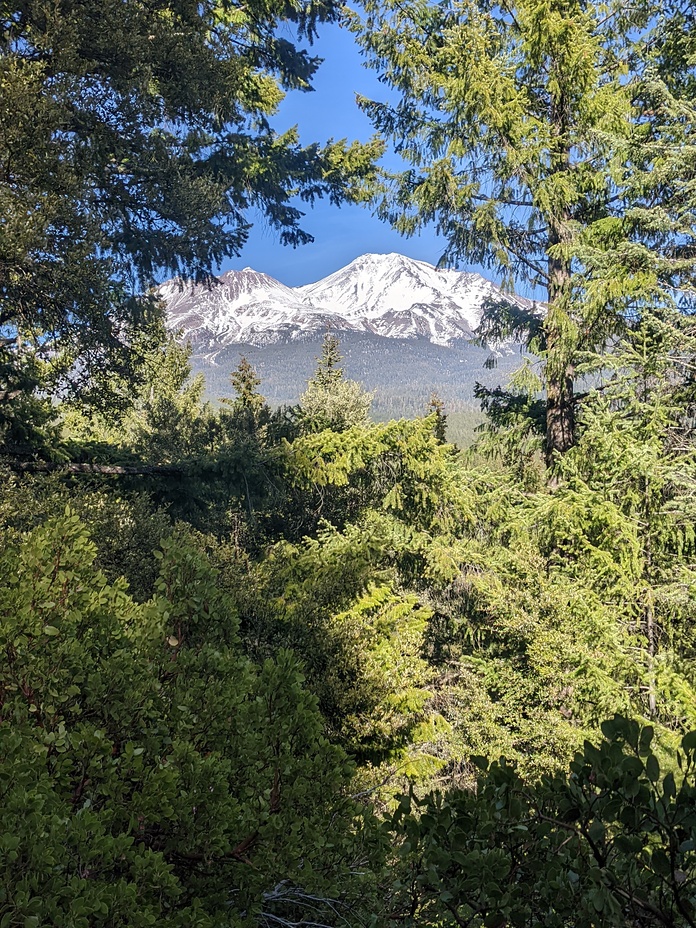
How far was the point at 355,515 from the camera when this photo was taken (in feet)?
50.3

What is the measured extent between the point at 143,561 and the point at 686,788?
8041mm

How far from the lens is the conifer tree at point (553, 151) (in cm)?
996

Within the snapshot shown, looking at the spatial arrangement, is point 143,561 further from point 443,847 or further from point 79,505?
point 443,847

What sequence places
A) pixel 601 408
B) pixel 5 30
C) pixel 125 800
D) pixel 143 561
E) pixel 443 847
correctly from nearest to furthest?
pixel 443 847 < pixel 125 800 < pixel 5 30 < pixel 143 561 < pixel 601 408

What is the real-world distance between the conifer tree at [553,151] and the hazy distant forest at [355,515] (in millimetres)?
77

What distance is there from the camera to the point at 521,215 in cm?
1175

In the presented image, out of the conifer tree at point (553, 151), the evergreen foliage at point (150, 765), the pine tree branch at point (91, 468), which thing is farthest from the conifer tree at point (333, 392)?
the evergreen foliage at point (150, 765)

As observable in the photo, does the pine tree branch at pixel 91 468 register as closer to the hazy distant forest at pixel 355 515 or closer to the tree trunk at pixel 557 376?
the hazy distant forest at pixel 355 515

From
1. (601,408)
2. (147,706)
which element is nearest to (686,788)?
(147,706)

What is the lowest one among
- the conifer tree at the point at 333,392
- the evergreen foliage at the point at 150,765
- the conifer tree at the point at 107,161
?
the evergreen foliage at the point at 150,765

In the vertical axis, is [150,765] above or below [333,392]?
below

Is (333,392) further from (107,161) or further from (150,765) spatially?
(150,765)

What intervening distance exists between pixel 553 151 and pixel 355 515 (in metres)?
8.99

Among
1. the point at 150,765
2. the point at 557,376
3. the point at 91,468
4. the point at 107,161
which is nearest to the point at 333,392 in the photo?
the point at 557,376
